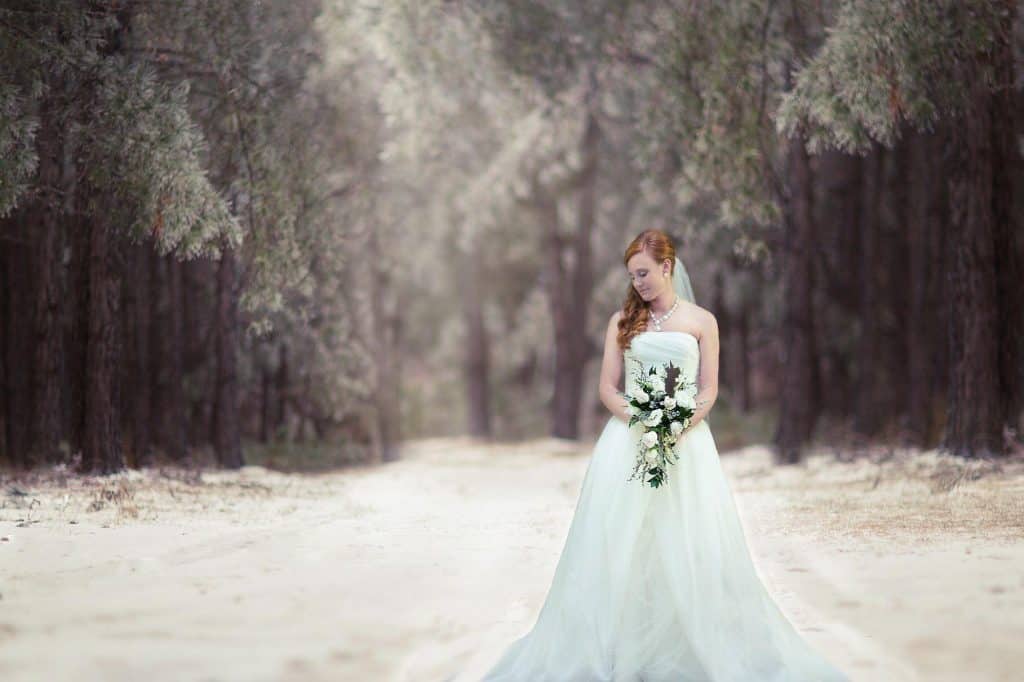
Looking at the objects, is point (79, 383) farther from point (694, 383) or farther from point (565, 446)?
point (565, 446)

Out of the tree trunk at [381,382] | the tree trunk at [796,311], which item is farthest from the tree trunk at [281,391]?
the tree trunk at [796,311]

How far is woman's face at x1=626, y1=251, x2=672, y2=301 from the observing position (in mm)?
7051

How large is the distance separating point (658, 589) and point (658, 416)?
92 cm

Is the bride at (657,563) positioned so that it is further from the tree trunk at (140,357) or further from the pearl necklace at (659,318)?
the tree trunk at (140,357)

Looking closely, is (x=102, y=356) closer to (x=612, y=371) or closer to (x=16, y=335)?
(x=16, y=335)

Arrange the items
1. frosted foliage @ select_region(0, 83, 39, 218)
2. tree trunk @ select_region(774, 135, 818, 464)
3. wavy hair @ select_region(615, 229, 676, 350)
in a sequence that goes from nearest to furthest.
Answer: wavy hair @ select_region(615, 229, 676, 350) → frosted foliage @ select_region(0, 83, 39, 218) → tree trunk @ select_region(774, 135, 818, 464)

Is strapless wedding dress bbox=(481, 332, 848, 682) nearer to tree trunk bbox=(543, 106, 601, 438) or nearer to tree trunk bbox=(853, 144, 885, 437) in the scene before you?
tree trunk bbox=(853, 144, 885, 437)

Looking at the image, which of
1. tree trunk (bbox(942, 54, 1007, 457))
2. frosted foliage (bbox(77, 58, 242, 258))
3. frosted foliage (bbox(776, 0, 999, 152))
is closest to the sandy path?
tree trunk (bbox(942, 54, 1007, 457))

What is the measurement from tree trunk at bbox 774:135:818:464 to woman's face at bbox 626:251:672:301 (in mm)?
13138

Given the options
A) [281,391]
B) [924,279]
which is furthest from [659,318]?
[281,391]

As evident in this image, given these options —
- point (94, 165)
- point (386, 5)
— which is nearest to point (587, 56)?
point (386, 5)

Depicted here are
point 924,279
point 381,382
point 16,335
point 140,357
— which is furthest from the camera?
point 381,382

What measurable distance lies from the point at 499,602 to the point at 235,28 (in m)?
9.84

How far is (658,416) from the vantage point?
6.91 meters
